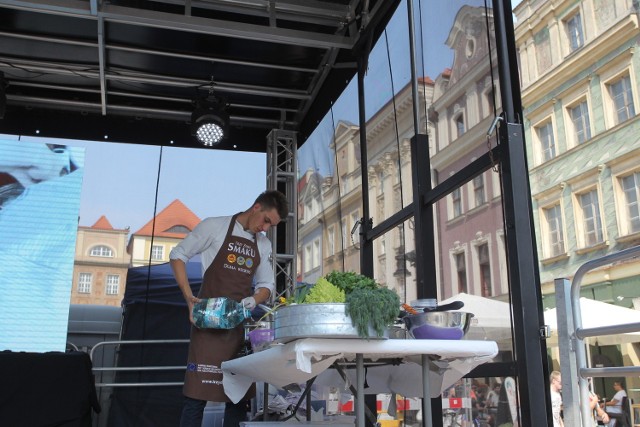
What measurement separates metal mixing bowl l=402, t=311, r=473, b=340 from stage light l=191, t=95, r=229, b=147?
4.08 metres

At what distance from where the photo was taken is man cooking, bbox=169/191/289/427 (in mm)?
2518

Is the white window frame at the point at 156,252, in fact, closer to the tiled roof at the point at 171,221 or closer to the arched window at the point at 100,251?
the tiled roof at the point at 171,221

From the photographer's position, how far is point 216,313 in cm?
250

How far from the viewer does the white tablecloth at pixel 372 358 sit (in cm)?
160

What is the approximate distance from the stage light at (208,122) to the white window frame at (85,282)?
107 inches

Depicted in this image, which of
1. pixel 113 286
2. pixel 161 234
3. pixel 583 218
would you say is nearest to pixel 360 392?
pixel 161 234

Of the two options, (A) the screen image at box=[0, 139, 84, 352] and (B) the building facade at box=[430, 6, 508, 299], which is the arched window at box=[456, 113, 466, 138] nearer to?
(B) the building facade at box=[430, 6, 508, 299]

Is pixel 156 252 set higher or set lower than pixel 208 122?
lower

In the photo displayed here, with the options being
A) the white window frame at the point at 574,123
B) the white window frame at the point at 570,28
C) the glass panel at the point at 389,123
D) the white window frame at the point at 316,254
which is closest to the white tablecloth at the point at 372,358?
the glass panel at the point at 389,123

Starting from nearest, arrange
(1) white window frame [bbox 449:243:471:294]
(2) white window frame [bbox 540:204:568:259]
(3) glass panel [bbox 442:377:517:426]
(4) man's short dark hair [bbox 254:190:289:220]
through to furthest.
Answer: (3) glass panel [bbox 442:377:517:426]
(4) man's short dark hair [bbox 254:190:289:220]
(1) white window frame [bbox 449:243:471:294]
(2) white window frame [bbox 540:204:568:259]

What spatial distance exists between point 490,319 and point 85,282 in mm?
6429

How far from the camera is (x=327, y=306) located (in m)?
1.58

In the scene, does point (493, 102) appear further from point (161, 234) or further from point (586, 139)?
point (586, 139)

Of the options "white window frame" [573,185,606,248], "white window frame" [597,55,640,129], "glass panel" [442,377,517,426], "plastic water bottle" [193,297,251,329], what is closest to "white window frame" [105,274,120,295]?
"plastic water bottle" [193,297,251,329]
